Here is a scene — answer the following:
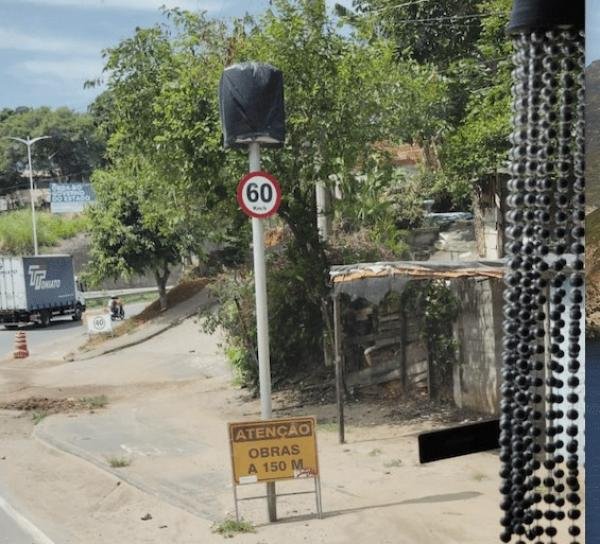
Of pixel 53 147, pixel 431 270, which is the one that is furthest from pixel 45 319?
pixel 53 147

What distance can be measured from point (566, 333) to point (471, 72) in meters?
14.0

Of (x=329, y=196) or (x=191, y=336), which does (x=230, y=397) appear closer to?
(x=329, y=196)

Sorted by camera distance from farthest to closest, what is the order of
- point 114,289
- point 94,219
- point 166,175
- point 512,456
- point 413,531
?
point 114,289
point 94,219
point 166,175
point 413,531
point 512,456

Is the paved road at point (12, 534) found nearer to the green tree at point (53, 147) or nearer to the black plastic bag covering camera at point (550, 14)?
the black plastic bag covering camera at point (550, 14)

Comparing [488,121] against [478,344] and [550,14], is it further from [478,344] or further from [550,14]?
[550,14]

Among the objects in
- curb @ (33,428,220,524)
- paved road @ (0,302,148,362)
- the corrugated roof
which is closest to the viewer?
curb @ (33,428,220,524)

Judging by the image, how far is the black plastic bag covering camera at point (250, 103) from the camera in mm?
7234

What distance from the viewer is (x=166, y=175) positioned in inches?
523

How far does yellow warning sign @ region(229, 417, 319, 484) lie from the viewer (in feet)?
24.9

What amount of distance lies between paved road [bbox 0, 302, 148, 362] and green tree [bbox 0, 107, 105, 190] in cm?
2499

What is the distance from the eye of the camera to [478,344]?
11.6 meters

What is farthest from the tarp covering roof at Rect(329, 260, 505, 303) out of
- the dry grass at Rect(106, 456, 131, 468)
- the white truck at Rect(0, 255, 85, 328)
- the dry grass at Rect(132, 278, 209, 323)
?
the white truck at Rect(0, 255, 85, 328)

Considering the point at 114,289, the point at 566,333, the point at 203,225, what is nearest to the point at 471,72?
the point at 203,225

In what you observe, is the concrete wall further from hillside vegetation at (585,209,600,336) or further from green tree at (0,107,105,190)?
green tree at (0,107,105,190)
